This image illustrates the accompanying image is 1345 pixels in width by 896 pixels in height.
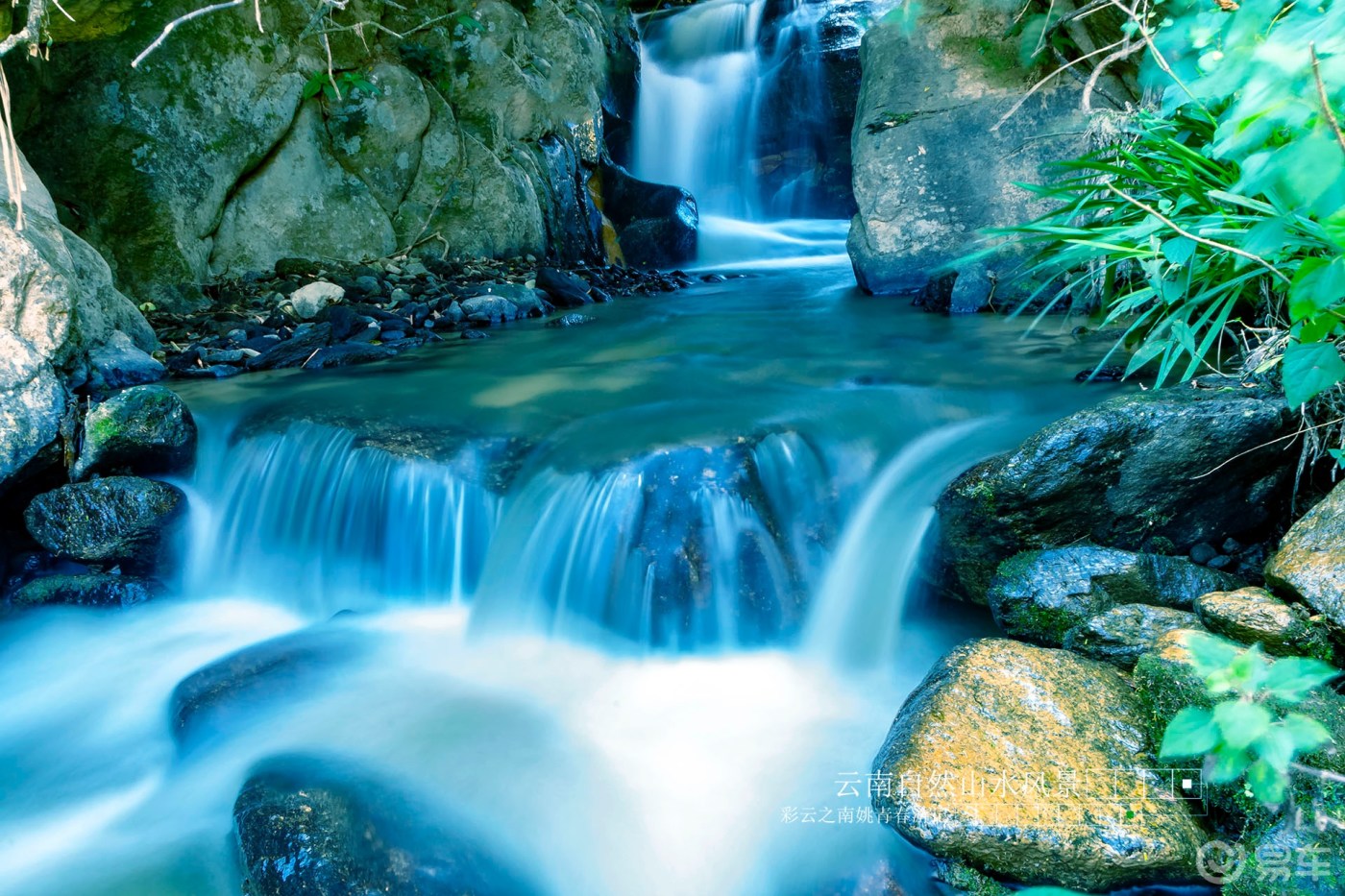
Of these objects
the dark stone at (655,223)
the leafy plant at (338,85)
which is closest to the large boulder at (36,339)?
the leafy plant at (338,85)

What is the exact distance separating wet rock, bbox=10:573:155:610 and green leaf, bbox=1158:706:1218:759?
4332 millimetres

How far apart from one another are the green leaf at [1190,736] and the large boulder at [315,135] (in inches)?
251

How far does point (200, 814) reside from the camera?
8.87ft

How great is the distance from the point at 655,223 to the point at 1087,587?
877 cm

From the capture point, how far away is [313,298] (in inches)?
276

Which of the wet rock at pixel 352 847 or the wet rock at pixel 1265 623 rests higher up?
the wet rock at pixel 1265 623

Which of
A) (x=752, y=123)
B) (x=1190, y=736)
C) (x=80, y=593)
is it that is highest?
(x=752, y=123)

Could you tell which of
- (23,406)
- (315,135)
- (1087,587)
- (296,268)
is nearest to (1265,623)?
(1087,587)

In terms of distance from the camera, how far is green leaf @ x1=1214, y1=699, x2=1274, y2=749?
100 centimetres

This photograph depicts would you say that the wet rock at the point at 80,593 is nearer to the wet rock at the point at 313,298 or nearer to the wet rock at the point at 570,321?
the wet rock at the point at 313,298

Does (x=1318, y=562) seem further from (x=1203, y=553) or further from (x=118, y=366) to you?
(x=118, y=366)

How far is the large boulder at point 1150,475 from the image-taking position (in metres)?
2.85

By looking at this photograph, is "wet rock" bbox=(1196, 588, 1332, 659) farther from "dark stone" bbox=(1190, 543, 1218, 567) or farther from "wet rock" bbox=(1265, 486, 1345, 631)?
"dark stone" bbox=(1190, 543, 1218, 567)

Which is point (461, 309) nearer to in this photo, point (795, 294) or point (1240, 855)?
point (795, 294)
